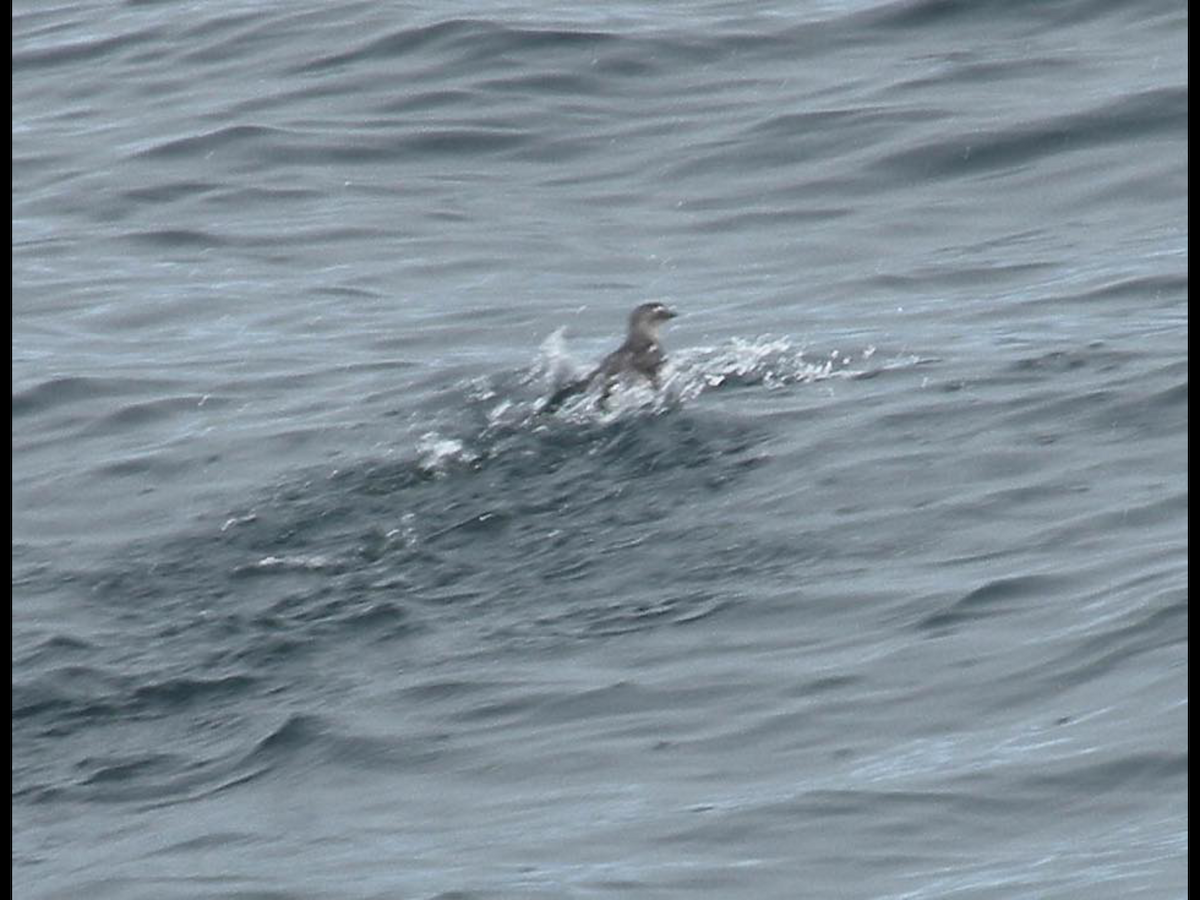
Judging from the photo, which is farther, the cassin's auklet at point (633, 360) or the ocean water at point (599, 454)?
the cassin's auklet at point (633, 360)

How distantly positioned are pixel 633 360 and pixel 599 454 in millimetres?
801

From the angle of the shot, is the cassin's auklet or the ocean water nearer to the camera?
the ocean water

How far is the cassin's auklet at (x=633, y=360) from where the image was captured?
11.6m

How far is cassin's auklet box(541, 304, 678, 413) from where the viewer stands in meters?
11.6

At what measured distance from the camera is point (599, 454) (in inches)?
432

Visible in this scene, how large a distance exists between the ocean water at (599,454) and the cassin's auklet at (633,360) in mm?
137

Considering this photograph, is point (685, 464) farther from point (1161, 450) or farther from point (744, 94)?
point (744, 94)

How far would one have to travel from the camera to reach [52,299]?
14.4 metres

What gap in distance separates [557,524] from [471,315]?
3395 mm

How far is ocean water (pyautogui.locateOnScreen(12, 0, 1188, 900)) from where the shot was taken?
24.5 feet

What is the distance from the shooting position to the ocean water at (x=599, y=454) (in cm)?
745

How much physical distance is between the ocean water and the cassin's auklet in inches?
5.4

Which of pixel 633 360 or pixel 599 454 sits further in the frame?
pixel 633 360

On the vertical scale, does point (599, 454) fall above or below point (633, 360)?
below
